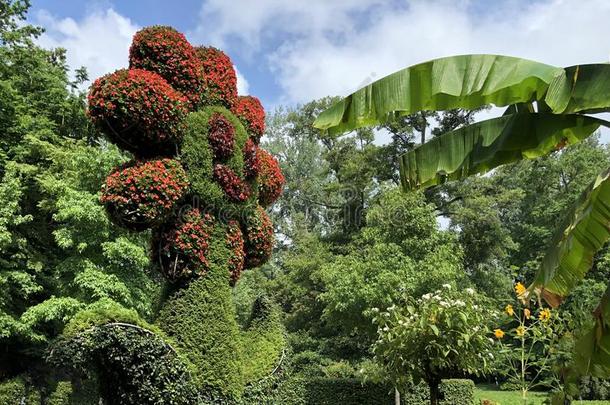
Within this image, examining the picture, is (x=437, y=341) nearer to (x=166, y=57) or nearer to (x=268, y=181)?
(x=268, y=181)

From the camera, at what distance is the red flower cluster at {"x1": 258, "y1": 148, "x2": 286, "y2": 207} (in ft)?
31.6

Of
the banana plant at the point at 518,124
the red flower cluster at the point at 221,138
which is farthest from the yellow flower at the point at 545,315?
the red flower cluster at the point at 221,138

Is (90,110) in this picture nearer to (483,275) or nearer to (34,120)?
(34,120)

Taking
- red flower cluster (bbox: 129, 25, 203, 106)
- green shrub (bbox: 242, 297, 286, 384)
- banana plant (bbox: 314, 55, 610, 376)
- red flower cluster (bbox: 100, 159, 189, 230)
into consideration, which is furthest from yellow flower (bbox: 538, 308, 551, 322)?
red flower cluster (bbox: 129, 25, 203, 106)

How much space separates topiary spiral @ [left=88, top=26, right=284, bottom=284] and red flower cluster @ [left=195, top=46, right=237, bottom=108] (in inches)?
0.7

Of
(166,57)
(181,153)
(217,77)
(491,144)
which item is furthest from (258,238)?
(491,144)

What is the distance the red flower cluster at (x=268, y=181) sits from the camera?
9.62 metres

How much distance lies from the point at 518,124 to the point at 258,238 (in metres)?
5.47

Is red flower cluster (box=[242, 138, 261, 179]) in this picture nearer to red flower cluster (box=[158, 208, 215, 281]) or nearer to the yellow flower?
red flower cluster (box=[158, 208, 215, 281])

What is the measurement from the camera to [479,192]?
24.0 meters

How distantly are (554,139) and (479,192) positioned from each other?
65.6 feet

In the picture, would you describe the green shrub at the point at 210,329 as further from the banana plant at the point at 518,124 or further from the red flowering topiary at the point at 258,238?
the banana plant at the point at 518,124

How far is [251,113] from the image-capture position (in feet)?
30.1

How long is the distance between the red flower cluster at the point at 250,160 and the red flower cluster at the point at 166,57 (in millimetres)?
1057
